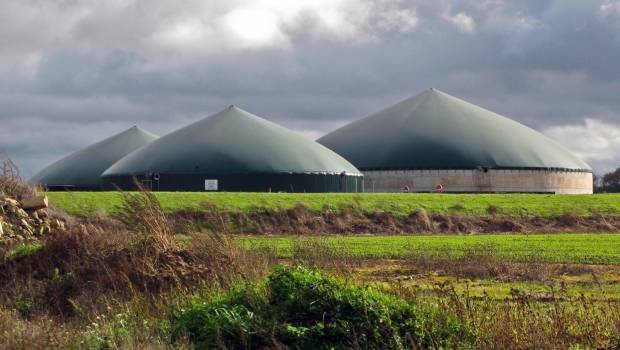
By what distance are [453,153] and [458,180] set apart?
3.18 meters

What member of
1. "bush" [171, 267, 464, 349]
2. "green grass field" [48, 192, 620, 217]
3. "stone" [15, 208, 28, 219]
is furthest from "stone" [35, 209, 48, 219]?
"bush" [171, 267, 464, 349]

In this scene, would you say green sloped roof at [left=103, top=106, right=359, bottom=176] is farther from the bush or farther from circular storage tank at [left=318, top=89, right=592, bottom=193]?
the bush

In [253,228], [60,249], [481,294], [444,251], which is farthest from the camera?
[253,228]

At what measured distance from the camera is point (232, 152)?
8519 centimetres

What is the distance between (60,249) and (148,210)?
4.70m

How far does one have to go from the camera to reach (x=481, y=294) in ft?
75.1

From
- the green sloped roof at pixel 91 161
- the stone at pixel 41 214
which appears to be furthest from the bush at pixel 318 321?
the green sloped roof at pixel 91 161

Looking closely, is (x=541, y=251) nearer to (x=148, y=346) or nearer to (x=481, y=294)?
(x=481, y=294)

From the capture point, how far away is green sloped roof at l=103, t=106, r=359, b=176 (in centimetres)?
8419

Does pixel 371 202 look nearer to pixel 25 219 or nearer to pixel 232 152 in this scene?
pixel 232 152

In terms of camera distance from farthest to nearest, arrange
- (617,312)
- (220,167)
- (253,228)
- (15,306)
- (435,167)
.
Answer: (435,167), (220,167), (253,228), (15,306), (617,312)

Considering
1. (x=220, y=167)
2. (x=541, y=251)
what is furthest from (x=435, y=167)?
(x=541, y=251)

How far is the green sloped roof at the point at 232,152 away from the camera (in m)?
84.2

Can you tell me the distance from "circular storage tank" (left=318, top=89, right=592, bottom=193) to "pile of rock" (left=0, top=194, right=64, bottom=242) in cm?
6759
